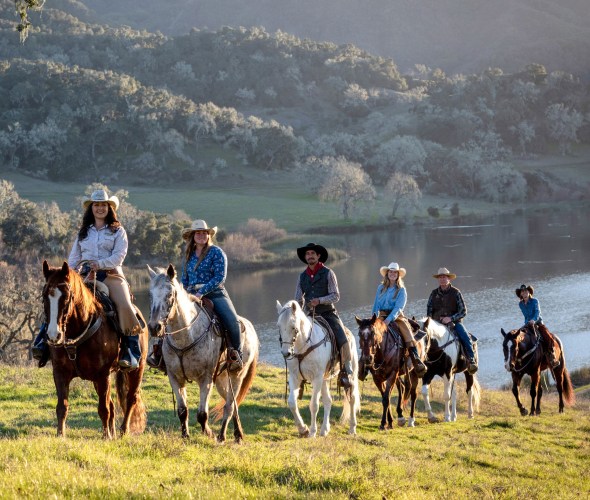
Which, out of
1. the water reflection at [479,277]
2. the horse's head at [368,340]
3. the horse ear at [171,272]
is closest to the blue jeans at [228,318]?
the horse ear at [171,272]

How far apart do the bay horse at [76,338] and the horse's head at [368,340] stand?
5.27m

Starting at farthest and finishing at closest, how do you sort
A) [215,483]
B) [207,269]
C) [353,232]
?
[353,232]
[207,269]
[215,483]

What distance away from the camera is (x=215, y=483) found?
293 inches

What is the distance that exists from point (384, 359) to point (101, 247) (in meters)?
6.97

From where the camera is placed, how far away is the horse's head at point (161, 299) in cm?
974

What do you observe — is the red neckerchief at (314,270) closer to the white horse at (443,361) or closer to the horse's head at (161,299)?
the horse's head at (161,299)

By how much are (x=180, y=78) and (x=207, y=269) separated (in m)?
191

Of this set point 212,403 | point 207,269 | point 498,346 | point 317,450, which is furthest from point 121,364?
point 498,346

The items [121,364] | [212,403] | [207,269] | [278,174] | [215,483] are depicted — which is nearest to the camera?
[215,483]

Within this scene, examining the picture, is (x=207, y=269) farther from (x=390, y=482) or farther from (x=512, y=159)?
(x=512, y=159)

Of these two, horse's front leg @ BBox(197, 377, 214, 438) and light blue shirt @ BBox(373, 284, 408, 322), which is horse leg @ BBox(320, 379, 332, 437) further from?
horse's front leg @ BBox(197, 377, 214, 438)

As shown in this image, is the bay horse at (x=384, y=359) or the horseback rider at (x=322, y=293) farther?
the bay horse at (x=384, y=359)

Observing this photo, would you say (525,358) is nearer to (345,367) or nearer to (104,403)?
(345,367)

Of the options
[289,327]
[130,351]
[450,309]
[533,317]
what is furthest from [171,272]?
[533,317]
